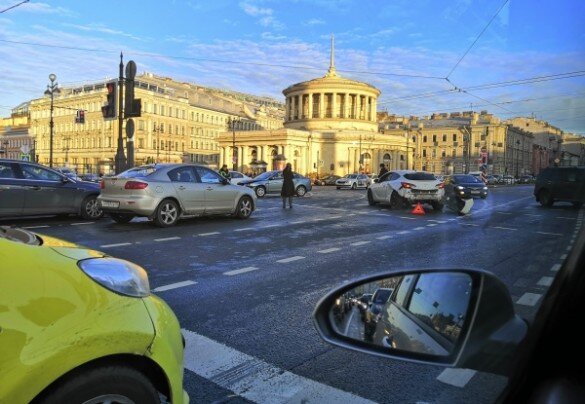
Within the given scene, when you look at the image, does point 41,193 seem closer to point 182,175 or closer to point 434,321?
point 182,175

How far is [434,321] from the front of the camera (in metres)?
1.38

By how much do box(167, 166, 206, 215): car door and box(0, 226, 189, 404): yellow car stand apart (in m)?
9.80

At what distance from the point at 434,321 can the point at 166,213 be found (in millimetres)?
10945

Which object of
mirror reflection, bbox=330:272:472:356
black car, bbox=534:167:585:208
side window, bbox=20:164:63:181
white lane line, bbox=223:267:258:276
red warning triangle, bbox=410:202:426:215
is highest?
black car, bbox=534:167:585:208

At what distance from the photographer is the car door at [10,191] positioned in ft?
37.1

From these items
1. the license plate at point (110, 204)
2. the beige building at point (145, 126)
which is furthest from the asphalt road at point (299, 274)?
the beige building at point (145, 126)

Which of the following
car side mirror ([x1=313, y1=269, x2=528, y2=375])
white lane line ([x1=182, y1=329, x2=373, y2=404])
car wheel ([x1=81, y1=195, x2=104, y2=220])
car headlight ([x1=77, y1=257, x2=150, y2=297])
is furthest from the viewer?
car wheel ([x1=81, y1=195, x2=104, y2=220])

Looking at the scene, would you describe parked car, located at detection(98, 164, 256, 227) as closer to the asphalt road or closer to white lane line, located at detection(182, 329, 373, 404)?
the asphalt road

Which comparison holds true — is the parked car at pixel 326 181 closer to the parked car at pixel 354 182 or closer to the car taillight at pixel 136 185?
the parked car at pixel 354 182

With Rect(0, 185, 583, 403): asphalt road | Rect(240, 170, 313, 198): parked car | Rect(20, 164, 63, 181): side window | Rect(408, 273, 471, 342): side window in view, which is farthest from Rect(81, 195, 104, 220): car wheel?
Rect(240, 170, 313, 198): parked car

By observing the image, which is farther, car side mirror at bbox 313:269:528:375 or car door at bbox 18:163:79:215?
car door at bbox 18:163:79:215

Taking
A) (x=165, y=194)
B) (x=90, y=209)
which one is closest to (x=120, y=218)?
(x=90, y=209)

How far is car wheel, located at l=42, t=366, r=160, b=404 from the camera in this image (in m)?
1.84

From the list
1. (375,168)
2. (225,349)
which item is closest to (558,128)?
(225,349)
